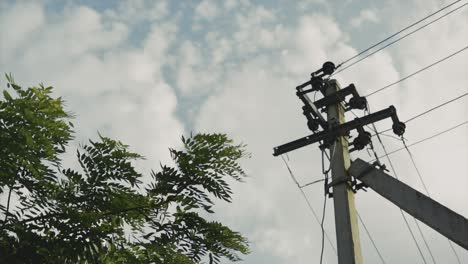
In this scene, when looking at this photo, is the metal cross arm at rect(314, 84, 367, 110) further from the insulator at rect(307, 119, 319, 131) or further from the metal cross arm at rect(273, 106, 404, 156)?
the metal cross arm at rect(273, 106, 404, 156)

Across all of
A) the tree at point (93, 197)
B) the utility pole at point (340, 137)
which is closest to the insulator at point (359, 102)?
the utility pole at point (340, 137)

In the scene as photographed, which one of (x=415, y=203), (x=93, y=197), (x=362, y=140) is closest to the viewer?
(x=93, y=197)

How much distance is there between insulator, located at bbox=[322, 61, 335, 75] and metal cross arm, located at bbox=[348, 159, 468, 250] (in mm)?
1757

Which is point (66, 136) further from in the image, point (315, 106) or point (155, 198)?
point (315, 106)

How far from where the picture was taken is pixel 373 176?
5.95 m

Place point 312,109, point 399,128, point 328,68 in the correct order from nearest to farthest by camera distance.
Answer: point 399,128
point 312,109
point 328,68

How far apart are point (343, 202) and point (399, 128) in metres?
1.71

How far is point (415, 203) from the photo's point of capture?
5547mm

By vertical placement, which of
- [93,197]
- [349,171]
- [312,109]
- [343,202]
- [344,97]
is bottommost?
[93,197]

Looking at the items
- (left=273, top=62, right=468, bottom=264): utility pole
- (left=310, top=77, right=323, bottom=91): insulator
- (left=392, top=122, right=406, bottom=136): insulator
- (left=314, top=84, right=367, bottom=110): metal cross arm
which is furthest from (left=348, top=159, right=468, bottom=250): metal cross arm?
(left=310, top=77, right=323, bottom=91): insulator

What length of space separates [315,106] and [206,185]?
13.0 ft

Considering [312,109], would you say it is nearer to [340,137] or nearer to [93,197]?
[340,137]

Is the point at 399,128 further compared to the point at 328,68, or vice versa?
the point at 328,68

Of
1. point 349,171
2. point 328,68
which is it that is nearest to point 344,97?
point 328,68
